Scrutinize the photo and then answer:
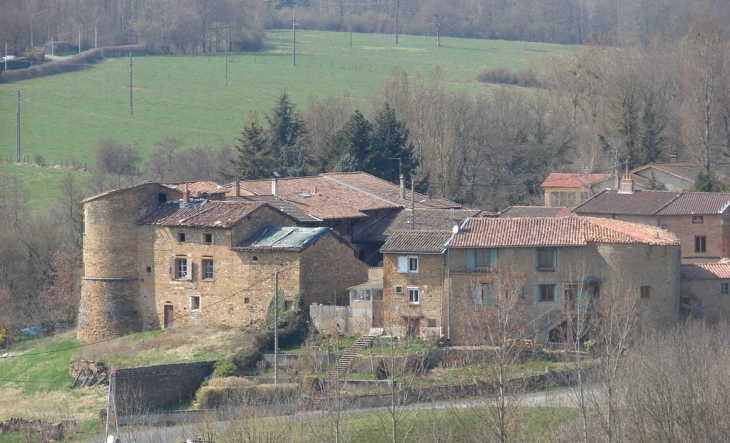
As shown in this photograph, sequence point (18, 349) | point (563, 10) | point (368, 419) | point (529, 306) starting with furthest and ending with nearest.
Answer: point (563, 10), point (18, 349), point (529, 306), point (368, 419)

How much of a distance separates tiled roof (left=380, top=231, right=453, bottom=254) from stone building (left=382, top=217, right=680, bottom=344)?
0.15 feet

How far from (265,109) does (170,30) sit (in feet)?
70.6

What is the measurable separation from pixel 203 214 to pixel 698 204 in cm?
2052

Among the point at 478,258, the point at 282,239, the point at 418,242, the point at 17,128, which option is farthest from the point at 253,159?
the point at 17,128

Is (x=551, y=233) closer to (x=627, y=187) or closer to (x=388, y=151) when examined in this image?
(x=627, y=187)

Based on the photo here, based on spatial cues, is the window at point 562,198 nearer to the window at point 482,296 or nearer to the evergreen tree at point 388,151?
the evergreen tree at point 388,151

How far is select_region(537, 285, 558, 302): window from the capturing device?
156ft

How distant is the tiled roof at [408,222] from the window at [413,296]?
8274 millimetres

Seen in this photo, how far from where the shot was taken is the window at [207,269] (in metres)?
52.3

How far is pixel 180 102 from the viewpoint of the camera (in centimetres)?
10344

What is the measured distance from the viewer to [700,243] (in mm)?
58469

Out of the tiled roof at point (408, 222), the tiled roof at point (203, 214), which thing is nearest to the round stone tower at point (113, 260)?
the tiled roof at point (203, 214)

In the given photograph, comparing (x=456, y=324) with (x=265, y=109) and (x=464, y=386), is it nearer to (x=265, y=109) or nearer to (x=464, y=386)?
(x=464, y=386)

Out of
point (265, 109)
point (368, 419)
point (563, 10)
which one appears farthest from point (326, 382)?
point (563, 10)
